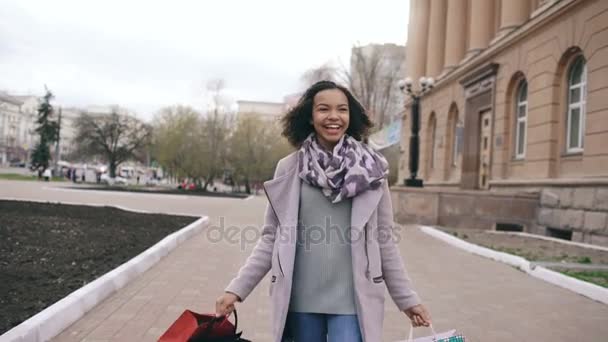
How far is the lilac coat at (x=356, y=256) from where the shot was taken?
2.37 m

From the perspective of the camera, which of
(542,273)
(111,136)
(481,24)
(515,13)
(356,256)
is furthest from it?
(111,136)

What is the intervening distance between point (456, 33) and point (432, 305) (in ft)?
72.4

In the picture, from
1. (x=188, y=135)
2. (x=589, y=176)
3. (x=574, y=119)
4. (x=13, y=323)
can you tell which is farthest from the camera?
(x=188, y=135)

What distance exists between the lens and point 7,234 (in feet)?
28.0

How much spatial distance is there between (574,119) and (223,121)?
3416 centimetres

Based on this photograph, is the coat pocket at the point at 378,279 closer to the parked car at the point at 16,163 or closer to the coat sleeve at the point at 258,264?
the coat sleeve at the point at 258,264

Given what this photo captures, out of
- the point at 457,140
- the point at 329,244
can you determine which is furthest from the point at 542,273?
the point at 457,140

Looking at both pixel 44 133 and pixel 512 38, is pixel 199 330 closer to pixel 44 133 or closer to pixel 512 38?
pixel 512 38

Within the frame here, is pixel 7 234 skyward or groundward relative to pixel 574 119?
groundward

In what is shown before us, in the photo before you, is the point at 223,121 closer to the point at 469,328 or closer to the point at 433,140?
the point at 433,140

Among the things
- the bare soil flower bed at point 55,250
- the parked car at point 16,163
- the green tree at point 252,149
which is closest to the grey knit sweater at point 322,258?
the bare soil flower bed at point 55,250

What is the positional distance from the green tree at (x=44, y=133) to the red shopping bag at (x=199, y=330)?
6889 cm

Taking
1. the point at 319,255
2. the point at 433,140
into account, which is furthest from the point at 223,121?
the point at 319,255

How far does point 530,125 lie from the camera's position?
1595cm
